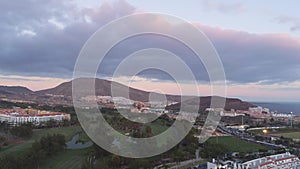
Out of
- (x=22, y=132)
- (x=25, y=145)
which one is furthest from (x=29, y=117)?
(x=25, y=145)

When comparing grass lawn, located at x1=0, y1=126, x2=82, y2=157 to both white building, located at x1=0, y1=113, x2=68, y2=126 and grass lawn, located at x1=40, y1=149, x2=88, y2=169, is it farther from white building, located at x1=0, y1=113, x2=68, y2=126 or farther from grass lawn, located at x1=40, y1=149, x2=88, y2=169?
white building, located at x1=0, y1=113, x2=68, y2=126

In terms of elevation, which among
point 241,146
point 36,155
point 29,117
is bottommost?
point 241,146

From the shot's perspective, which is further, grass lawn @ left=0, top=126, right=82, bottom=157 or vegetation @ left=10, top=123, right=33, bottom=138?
vegetation @ left=10, top=123, right=33, bottom=138

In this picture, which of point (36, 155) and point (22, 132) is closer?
point (36, 155)

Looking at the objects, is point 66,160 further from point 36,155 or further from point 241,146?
point 241,146

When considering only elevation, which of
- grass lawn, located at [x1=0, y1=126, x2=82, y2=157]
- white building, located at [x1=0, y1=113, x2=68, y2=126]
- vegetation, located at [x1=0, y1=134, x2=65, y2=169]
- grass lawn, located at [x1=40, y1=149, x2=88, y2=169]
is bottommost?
grass lawn, located at [x1=40, y1=149, x2=88, y2=169]

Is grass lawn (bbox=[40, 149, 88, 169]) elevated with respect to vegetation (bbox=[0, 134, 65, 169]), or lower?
lower

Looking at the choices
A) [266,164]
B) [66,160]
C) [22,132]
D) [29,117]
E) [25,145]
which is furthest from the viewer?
[29,117]

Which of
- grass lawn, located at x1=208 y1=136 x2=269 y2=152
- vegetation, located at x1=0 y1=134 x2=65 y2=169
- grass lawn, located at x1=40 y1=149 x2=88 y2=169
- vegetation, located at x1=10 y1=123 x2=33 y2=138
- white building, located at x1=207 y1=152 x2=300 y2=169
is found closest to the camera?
vegetation, located at x1=0 y1=134 x2=65 y2=169

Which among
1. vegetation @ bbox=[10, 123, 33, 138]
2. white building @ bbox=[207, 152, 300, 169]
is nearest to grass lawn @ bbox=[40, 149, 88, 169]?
vegetation @ bbox=[10, 123, 33, 138]
